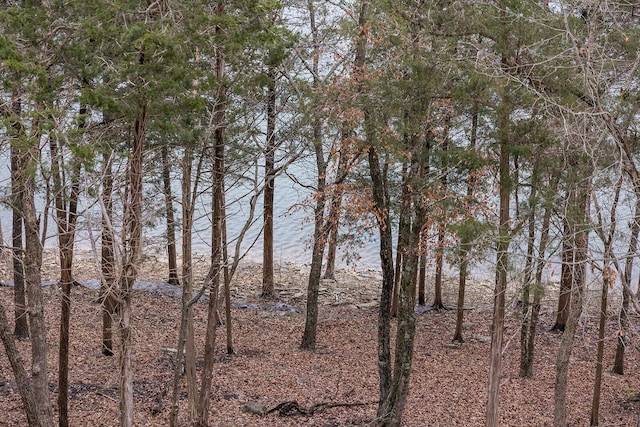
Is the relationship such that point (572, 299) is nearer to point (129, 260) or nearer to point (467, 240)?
point (467, 240)

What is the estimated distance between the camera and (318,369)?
565 inches

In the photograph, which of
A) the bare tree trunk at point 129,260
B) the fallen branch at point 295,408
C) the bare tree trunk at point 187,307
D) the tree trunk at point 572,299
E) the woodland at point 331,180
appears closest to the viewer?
the woodland at point 331,180

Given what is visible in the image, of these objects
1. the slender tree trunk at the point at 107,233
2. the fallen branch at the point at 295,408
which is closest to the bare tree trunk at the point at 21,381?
the slender tree trunk at the point at 107,233

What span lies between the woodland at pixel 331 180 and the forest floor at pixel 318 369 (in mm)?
73

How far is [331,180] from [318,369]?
14.7ft

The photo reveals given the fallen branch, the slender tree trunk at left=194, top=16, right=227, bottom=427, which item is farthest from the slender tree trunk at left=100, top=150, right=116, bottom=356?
the fallen branch

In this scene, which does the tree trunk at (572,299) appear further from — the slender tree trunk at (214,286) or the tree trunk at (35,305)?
the tree trunk at (35,305)

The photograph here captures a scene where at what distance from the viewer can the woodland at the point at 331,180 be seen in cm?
747

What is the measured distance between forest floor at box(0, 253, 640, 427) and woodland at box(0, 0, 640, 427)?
0.07m

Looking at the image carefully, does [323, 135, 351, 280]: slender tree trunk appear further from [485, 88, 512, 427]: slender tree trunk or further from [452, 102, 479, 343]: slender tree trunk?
[485, 88, 512, 427]: slender tree trunk

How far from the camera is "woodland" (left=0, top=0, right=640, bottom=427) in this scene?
24.5 feet

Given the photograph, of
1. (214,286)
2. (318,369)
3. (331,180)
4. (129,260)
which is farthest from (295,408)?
Answer: (331,180)

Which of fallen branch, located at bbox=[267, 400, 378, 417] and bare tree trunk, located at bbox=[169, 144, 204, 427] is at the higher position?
bare tree trunk, located at bbox=[169, 144, 204, 427]

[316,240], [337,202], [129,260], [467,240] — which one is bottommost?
[129,260]
